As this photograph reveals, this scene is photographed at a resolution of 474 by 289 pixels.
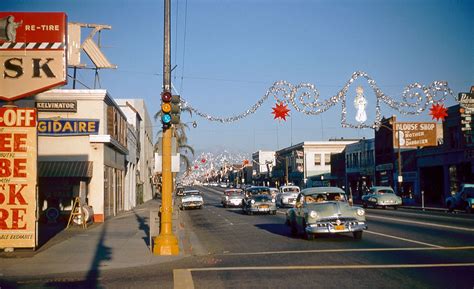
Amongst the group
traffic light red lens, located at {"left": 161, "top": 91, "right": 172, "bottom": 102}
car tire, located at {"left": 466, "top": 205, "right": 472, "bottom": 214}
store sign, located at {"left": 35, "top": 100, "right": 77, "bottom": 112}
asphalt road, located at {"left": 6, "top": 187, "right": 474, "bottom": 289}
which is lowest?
car tire, located at {"left": 466, "top": 205, "right": 472, "bottom": 214}

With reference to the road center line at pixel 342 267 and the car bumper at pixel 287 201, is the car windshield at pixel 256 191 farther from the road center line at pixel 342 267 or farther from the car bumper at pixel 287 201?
the road center line at pixel 342 267

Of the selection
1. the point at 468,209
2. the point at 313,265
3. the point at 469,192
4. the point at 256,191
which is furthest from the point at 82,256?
the point at 469,192

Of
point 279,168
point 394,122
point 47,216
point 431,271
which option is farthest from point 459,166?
point 279,168

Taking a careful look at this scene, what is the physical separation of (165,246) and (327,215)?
18.3 feet

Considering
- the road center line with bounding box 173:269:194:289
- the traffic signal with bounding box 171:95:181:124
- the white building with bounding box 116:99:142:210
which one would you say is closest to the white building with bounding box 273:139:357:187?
the white building with bounding box 116:99:142:210

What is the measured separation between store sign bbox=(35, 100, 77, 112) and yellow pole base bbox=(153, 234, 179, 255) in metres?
16.3

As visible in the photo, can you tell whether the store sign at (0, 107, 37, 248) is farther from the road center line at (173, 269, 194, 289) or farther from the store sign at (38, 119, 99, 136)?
the store sign at (38, 119, 99, 136)

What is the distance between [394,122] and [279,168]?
54.8 metres

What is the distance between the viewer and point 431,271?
11.3 metres

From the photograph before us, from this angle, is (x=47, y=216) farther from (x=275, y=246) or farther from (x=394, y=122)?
(x=394, y=122)

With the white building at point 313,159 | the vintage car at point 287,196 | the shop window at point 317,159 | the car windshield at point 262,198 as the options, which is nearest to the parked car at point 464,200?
the car windshield at point 262,198

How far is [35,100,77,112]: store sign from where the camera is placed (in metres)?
29.5

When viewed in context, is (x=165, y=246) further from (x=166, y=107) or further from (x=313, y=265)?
(x=313, y=265)

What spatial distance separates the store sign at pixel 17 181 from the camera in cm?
1608
